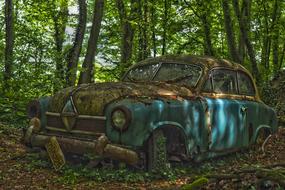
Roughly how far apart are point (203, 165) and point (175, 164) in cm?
49

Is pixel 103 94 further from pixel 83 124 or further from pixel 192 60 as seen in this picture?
pixel 192 60

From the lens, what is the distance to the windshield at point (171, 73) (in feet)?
22.3

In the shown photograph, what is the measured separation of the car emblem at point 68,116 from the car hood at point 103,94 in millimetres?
82

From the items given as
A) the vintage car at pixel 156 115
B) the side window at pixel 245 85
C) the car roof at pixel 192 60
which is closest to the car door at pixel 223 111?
the vintage car at pixel 156 115

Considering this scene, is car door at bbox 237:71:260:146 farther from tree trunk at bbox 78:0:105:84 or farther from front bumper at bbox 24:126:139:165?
tree trunk at bbox 78:0:105:84

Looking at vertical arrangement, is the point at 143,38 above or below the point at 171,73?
above

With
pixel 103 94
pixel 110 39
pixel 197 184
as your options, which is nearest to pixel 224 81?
pixel 103 94

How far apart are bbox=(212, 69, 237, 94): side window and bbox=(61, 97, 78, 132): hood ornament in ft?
8.00

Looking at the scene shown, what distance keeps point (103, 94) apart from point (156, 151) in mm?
1117

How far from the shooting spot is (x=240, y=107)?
23.8 feet

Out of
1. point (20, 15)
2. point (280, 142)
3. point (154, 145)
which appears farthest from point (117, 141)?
point (20, 15)

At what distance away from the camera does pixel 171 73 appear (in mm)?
6953

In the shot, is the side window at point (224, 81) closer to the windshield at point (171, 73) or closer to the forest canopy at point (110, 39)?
the windshield at point (171, 73)

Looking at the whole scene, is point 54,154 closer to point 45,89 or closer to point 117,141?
point 117,141
